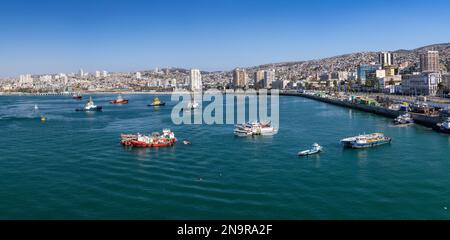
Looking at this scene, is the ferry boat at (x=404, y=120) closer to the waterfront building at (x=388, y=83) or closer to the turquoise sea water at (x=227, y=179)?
the turquoise sea water at (x=227, y=179)

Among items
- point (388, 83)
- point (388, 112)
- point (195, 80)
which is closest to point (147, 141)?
point (388, 112)

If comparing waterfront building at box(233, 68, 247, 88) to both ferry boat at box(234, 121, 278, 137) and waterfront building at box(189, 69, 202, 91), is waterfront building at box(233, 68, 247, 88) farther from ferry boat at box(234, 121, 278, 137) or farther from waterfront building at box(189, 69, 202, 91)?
ferry boat at box(234, 121, 278, 137)

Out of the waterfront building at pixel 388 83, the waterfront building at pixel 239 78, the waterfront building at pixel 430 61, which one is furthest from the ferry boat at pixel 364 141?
the waterfront building at pixel 239 78

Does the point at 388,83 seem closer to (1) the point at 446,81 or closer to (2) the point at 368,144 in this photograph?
(1) the point at 446,81

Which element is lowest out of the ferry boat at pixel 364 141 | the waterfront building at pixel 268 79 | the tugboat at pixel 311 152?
the tugboat at pixel 311 152

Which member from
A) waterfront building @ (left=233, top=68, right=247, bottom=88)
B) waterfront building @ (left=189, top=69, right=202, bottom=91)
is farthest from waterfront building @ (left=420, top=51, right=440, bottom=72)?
waterfront building @ (left=189, top=69, right=202, bottom=91)
